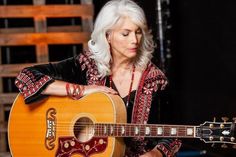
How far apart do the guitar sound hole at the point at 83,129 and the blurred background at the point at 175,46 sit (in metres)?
1.11

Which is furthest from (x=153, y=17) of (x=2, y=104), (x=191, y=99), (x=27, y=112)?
(x=27, y=112)

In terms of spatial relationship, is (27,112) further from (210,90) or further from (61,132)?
(210,90)

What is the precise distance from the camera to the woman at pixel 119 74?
2703 millimetres

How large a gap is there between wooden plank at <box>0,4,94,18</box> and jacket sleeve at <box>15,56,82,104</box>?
1053 millimetres

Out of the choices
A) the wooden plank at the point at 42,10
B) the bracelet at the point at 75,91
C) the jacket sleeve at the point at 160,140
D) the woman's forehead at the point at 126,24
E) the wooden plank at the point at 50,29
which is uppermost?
the wooden plank at the point at 42,10

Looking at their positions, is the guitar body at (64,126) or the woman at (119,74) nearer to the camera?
the guitar body at (64,126)

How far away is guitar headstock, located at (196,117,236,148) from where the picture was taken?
2.33m

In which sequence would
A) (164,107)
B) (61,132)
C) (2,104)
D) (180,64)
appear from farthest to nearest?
(180,64), (2,104), (164,107), (61,132)

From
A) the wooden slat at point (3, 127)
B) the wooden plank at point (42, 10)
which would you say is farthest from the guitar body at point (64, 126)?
the wooden plank at point (42, 10)

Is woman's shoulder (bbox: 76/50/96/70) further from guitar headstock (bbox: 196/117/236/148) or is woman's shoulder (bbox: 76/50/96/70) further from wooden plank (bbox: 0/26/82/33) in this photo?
wooden plank (bbox: 0/26/82/33)

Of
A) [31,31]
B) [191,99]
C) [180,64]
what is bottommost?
[191,99]

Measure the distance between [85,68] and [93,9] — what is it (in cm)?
117

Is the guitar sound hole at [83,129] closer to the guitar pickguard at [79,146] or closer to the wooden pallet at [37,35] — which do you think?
the guitar pickguard at [79,146]

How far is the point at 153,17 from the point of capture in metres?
4.22
